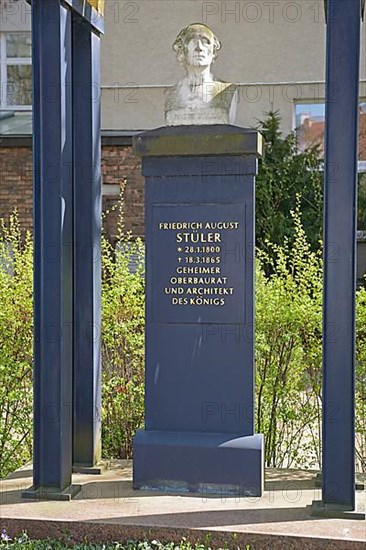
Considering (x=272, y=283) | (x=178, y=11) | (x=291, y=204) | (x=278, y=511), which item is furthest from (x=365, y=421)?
(x=178, y=11)

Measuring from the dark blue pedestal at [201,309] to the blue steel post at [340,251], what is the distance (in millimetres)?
541

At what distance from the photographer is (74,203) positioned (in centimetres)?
531

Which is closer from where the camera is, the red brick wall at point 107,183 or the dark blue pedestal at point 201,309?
the dark blue pedestal at point 201,309

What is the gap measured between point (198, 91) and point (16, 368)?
2447 millimetres

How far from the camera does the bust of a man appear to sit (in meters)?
5.03

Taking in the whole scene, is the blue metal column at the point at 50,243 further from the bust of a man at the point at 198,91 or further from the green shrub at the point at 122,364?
the green shrub at the point at 122,364

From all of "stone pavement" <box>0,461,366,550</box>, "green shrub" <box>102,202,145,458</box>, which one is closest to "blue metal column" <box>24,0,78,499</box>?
"stone pavement" <box>0,461,366,550</box>

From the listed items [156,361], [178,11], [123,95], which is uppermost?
[178,11]

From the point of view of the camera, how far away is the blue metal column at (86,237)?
545 cm

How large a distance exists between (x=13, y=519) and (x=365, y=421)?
2.72m

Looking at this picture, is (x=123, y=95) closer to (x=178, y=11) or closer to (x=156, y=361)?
(x=178, y=11)

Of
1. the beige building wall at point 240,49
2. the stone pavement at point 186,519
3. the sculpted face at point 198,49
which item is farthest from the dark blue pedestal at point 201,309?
the beige building wall at point 240,49

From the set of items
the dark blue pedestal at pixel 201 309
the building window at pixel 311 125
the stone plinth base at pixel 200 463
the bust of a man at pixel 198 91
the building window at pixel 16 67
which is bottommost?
the stone plinth base at pixel 200 463

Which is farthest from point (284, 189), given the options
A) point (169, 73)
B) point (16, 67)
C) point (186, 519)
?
point (186, 519)
